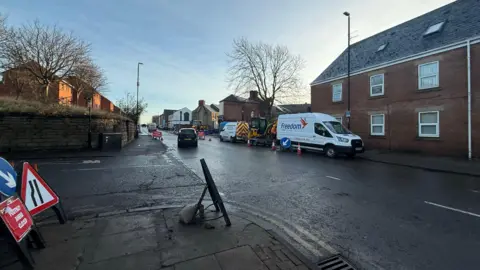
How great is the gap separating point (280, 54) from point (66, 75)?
2551cm

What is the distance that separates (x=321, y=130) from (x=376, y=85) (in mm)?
6584

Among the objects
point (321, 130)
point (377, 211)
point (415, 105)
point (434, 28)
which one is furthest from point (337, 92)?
point (377, 211)

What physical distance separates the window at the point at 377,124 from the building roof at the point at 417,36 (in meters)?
3.86

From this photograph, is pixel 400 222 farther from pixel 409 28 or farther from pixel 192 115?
pixel 192 115

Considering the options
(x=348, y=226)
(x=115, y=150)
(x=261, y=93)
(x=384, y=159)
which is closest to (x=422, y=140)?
(x=384, y=159)

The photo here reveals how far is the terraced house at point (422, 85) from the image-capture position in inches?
505

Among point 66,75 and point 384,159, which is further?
point 66,75

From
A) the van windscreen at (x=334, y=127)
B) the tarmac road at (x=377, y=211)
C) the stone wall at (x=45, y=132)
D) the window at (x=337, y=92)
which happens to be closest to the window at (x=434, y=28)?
the window at (x=337, y=92)

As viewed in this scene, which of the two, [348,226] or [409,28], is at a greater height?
[409,28]

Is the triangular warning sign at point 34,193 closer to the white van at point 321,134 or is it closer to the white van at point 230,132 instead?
the white van at point 321,134

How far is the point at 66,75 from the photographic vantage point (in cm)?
2109

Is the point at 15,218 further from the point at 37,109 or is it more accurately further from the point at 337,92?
the point at 337,92

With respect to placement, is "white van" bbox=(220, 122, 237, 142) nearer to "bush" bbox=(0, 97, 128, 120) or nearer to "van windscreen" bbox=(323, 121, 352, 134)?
"van windscreen" bbox=(323, 121, 352, 134)

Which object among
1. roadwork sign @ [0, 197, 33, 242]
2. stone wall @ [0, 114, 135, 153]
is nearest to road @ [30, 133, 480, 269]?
roadwork sign @ [0, 197, 33, 242]
